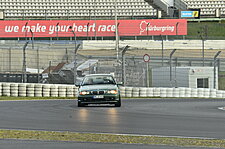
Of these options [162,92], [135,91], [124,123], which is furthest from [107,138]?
[162,92]

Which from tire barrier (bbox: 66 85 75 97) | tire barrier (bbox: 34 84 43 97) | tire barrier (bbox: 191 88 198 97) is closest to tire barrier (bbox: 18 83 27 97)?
tire barrier (bbox: 34 84 43 97)

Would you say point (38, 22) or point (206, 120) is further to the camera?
point (38, 22)

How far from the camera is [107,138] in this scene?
1130cm

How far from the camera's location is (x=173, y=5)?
2815 inches

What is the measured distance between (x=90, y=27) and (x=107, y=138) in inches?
1999

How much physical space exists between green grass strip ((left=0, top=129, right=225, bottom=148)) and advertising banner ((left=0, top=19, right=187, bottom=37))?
4892cm

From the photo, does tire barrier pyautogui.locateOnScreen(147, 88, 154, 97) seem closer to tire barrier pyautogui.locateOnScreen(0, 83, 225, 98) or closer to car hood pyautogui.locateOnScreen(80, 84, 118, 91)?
tire barrier pyautogui.locateOnScreen(0, 83, 225, 98)

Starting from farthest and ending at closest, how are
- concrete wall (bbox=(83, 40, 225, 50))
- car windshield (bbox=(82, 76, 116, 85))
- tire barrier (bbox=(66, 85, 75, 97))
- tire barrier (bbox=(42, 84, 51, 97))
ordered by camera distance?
1. concrete wall (bbox=(83, 40, 225, 50))
2. tire barrier (bbox=(66, 85, 75, 97))
3. tire barrier (bbox=(42, 84, 51, 97))
4. car windshield (bbox=(82, 76, 116, 85))

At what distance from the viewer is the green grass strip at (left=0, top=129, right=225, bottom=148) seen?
10.5 m

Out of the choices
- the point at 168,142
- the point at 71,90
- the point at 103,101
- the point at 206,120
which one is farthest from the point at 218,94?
the point at 168,142

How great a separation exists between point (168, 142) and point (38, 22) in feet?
171

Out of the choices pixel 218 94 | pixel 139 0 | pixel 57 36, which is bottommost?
pixel 218 94

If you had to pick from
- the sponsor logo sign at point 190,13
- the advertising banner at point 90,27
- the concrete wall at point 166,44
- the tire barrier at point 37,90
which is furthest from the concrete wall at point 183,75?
the sponsor logo sign at point 190,13

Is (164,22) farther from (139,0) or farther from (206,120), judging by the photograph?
(206,120)
